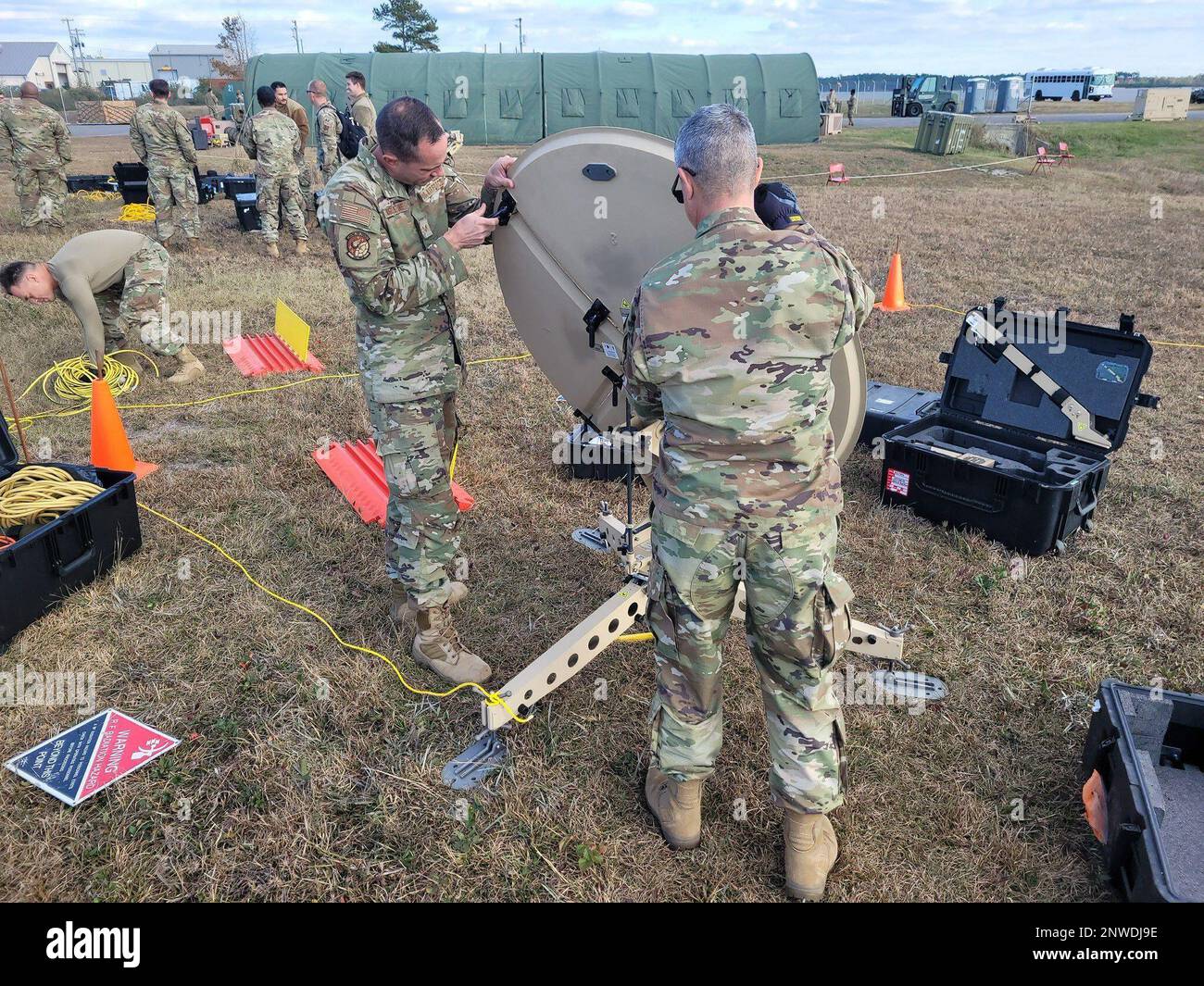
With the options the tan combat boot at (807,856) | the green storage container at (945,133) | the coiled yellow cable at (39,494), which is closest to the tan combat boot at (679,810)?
the tan combat boot at (807,856)

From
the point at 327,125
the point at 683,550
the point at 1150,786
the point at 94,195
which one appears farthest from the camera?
the point at 94,195

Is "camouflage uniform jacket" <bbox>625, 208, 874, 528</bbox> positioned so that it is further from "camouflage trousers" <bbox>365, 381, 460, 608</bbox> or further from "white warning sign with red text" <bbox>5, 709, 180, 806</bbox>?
"white warning sign with red text" <bbox>5, 709, 180, 806</bbox>

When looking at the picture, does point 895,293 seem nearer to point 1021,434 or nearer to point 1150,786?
point 1021,434

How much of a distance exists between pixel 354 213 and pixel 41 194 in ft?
48.2

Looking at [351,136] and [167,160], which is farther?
[167,160]

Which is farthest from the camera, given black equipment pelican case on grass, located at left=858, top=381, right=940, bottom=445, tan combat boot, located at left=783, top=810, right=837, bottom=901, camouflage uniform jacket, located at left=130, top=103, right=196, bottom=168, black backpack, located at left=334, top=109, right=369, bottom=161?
camouflage uniform jacket, located at left=130, top=103, right=196, bottom=168

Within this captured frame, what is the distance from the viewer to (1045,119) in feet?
119

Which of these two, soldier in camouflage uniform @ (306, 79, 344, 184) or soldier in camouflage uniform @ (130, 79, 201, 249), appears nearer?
soldier in camouflage uniform @ (130, 79, 201, 249)

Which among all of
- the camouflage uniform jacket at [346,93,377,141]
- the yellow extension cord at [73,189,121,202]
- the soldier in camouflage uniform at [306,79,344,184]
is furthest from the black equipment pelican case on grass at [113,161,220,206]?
the camouflage uniform jacket at [346,93,377,141]

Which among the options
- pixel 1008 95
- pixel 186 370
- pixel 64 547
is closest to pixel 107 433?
pixel 64 547

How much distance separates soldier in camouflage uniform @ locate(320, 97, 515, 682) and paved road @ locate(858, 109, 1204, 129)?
36043 mm

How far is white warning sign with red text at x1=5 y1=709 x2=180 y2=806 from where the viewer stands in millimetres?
3217

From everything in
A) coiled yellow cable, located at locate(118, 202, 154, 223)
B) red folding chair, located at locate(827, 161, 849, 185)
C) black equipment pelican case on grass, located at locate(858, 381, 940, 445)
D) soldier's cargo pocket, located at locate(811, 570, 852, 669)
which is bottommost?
black equipment pelican case on grass, located at locate(858, 381, 940, 445)
